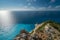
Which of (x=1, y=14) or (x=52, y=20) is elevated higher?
(x=1, y=14)

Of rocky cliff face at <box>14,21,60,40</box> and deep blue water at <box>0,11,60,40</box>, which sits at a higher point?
deep blue water at <box>0,11,60,40</box>

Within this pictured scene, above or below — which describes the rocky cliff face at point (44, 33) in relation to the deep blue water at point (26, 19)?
below

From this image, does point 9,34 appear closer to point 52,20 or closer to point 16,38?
point 16,38

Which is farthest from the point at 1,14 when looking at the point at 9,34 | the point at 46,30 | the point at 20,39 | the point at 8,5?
the point at 46,30
